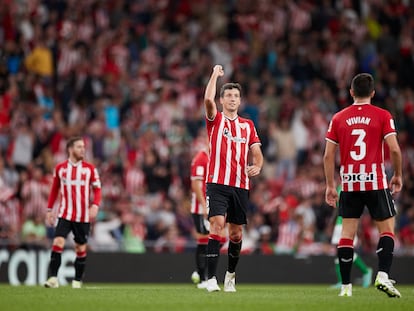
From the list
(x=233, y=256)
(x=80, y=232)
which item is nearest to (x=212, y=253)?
(x=233, y=256)

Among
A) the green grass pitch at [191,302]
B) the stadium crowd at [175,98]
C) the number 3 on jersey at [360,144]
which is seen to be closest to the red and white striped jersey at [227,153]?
the green grass pitch at [191,302]

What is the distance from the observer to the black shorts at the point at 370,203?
11.0 m

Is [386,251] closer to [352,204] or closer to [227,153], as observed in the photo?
[352,204]

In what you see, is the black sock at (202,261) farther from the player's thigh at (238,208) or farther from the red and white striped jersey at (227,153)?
the red and white striped jersey at (227,153)

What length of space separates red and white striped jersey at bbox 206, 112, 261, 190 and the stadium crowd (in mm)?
7632

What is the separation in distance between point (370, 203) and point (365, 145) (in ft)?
2.06

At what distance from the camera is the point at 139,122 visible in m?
22.8

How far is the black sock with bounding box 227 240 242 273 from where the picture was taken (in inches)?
487

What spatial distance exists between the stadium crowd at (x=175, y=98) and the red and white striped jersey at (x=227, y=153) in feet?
25.0

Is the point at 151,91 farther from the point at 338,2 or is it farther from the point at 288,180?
the point at 338,2

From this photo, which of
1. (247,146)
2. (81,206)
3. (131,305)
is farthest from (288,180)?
(131,305)

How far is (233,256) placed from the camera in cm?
1241

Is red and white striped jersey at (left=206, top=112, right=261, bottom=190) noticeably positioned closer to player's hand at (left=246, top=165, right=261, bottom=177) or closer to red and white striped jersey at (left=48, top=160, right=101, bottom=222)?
player's hand at (left=246, top=165, right=261, bottom=177)

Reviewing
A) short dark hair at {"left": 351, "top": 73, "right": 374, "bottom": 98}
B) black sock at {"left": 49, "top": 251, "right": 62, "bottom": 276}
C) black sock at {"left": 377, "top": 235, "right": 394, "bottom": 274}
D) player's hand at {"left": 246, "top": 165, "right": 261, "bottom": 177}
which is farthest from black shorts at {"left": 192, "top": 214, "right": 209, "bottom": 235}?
short dark hair at {"left": 351, "top": 73, "right": 374, "bottom": 98}
